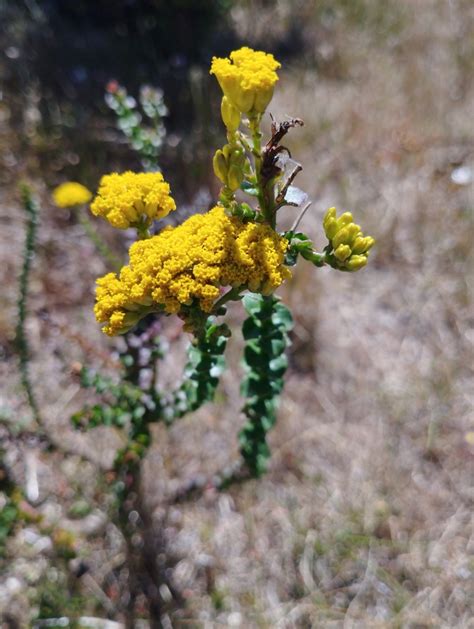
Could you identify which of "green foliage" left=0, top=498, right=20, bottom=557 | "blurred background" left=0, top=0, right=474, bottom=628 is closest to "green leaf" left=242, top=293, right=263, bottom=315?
"blurred background" left=0, top=0, right=474, bottom=628

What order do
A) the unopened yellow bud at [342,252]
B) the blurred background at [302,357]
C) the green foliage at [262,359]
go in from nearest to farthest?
the unopened yellow bud at [342,252], the green foliage at [262,359], the blurred background at [302,357]

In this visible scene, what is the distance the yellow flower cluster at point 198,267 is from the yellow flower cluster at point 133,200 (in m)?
0.16

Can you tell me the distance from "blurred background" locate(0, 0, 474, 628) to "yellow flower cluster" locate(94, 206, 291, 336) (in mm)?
934

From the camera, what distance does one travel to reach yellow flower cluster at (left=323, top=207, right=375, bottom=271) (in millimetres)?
1392

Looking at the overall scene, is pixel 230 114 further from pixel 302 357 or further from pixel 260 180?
pixel 302 357

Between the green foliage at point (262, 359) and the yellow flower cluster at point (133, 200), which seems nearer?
the yellow flower cluster at point (133, 200)

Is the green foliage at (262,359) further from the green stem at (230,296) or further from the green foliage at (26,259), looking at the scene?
the green foliage at (26,259)

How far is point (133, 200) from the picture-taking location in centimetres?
145

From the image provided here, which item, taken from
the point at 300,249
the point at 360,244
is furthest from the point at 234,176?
the point at 360,244

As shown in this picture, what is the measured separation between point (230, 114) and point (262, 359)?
799mm

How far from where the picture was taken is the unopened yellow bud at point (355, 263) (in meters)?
1.39

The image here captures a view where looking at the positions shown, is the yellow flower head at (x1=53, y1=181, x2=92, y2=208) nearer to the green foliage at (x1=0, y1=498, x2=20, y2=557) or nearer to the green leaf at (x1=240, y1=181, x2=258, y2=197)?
the green foliage at (x1=0, y1=498, x2=20, y2=557)

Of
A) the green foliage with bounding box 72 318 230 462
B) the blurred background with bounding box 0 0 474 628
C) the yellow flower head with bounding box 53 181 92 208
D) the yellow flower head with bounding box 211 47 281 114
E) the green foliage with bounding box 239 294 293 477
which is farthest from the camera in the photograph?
the yellow flower head with bounding box 53 181 92 208

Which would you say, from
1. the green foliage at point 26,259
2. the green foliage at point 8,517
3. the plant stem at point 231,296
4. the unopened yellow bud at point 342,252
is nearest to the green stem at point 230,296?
the plant stem at point 231,296
